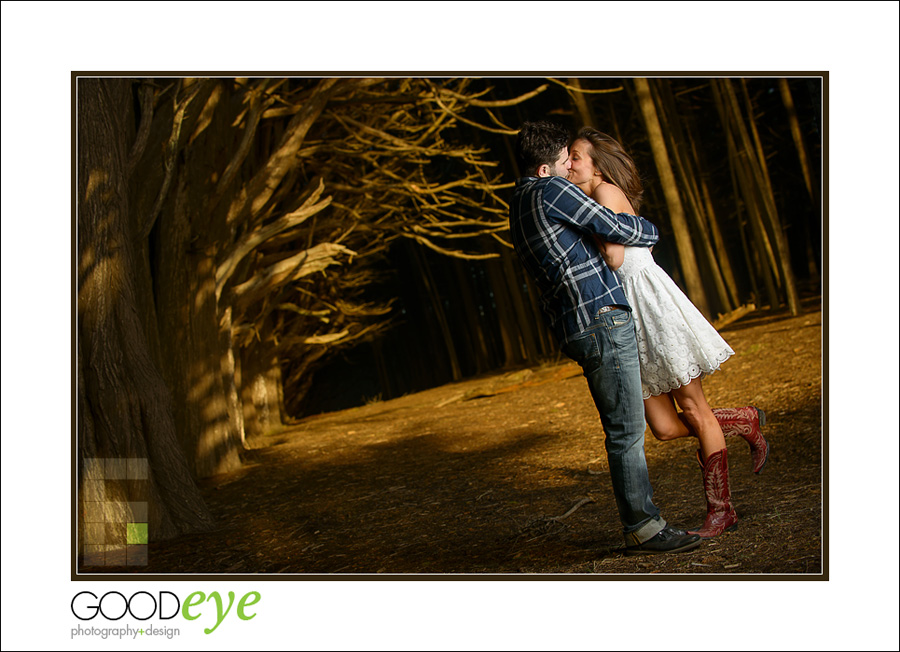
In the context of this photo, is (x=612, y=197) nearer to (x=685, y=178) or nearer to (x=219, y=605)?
(x=219, y=605)

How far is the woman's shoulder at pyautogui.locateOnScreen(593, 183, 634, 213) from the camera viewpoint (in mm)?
2404

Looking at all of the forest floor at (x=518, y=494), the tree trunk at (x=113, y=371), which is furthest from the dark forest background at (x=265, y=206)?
the forest floor at (x=518, y=494)

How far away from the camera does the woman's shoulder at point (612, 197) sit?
2404 mm

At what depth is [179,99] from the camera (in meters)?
4.23

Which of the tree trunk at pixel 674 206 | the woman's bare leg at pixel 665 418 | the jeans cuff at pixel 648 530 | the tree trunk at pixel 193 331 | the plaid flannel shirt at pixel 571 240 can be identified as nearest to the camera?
the plaid flannel shirt at pixel 571 240

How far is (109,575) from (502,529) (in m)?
1.60

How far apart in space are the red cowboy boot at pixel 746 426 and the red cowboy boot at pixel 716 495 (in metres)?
0.13

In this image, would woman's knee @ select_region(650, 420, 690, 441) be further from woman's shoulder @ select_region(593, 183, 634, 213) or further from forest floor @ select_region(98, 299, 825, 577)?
woman's shoulder @ select_region(593, 183, 634, 213)

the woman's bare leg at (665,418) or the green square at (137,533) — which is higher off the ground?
the woman's bare leg at (665,418)

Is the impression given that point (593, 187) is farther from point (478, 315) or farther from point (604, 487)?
point (478, 315)

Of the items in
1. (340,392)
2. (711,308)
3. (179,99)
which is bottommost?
(340,392)

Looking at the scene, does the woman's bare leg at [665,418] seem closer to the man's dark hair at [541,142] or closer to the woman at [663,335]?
the woman at [663,335]

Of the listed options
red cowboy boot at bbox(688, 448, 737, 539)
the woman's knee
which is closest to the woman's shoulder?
the woman's knee

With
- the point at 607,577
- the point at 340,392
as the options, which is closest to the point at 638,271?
the point at 607,577
